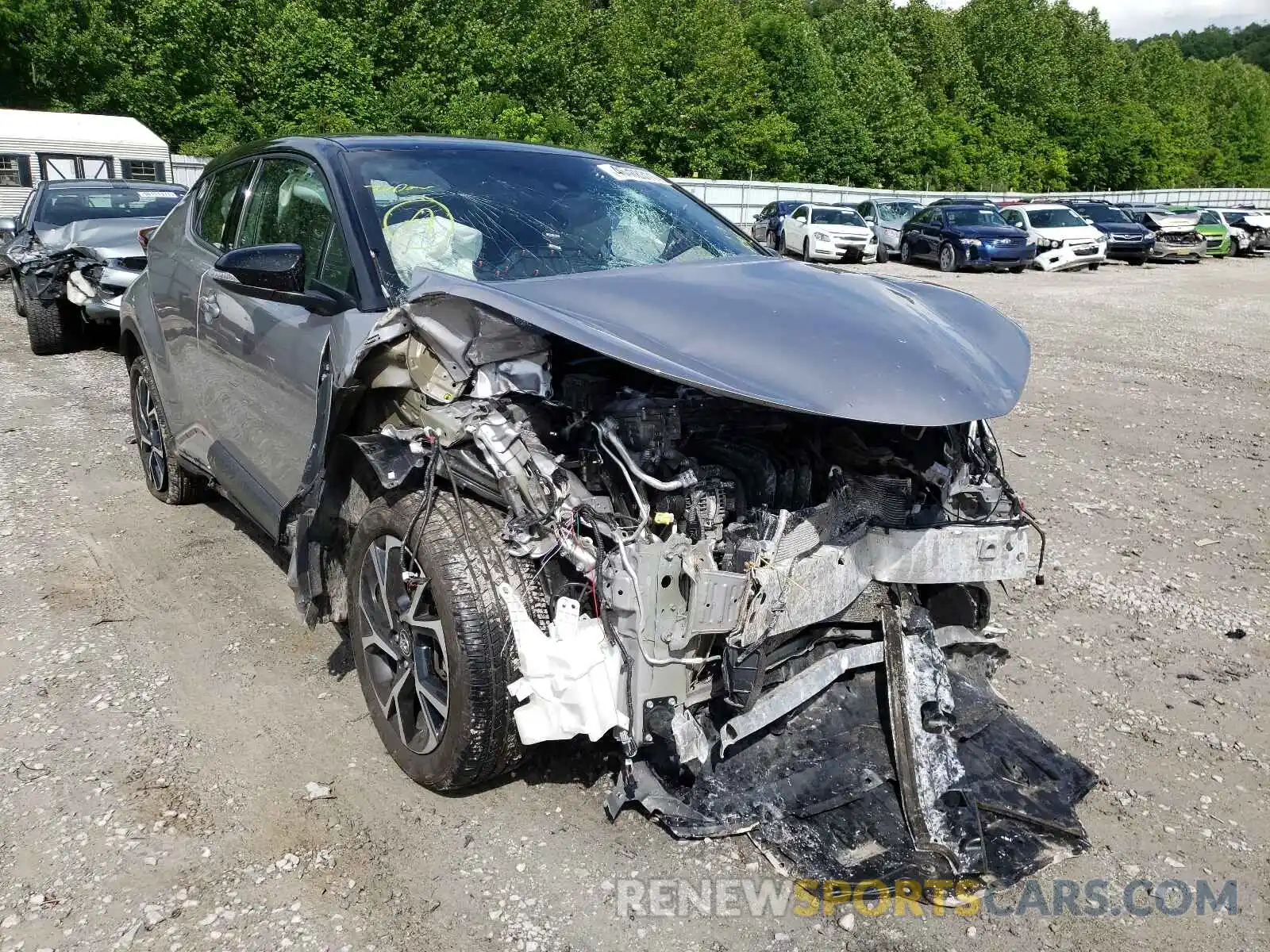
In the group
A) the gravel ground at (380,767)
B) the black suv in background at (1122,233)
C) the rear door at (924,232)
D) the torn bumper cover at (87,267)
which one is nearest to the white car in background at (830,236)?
the rear door at (924,232)

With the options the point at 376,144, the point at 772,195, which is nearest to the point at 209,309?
the point at 376,144

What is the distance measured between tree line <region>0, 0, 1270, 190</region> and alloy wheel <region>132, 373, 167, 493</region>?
16.7 meters

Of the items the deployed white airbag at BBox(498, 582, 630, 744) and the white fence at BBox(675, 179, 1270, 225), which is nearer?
the deployed white airbag at BBox(498, 582, 630, 744)

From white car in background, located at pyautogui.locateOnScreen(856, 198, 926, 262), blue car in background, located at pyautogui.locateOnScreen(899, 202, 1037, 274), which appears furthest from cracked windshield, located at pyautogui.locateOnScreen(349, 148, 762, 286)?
white car in background, located at pyautogui.locateOnScreen(856, 198, 926, 262)

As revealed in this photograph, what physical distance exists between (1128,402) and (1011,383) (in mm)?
6458

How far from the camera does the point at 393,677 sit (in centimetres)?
322

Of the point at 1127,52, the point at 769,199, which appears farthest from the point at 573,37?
the point at 1127,52

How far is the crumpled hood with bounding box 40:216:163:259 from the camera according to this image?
9.55 metres

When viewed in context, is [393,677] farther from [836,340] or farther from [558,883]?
[836,340]

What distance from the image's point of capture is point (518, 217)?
3.65 m

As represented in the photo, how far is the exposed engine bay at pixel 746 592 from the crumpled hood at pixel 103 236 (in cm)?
786

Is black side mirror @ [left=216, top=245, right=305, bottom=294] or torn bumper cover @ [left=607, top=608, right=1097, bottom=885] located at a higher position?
black side mirror @ [left=216, top=245, right=305, bottom=294]

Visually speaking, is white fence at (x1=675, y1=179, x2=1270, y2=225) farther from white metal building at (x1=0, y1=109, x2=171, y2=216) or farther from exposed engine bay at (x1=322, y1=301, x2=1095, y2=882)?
exposed engine bay at (x1=322, y1=301, x2=1095, y2=882)

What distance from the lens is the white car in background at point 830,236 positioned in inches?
917
